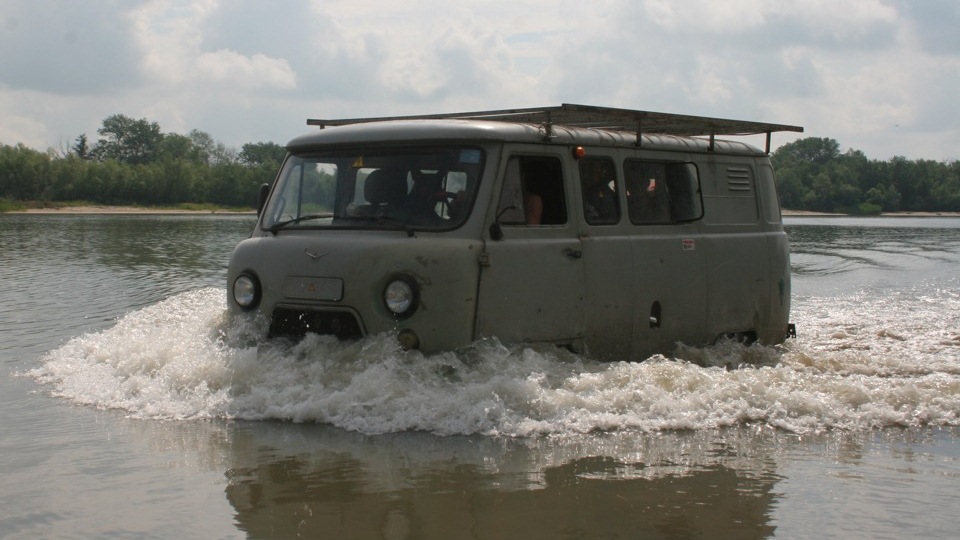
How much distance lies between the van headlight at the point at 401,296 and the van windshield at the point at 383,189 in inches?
18.6

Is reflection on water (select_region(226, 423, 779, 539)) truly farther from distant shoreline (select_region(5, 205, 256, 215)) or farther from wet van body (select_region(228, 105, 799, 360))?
distant shoreline (select_region(5, 205, 256, 215))

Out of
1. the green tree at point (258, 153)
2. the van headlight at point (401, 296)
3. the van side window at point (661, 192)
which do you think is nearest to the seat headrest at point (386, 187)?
the van headlight at point (401, 296)

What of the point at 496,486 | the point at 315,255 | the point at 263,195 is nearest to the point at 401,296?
the point at 315,255

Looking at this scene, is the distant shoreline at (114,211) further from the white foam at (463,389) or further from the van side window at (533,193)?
the van side window at (533,193)

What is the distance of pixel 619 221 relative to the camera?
9.92m

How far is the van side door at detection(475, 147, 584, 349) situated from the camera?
28.4ft

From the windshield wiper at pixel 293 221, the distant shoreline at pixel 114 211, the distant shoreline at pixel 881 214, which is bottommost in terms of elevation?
the distant shoreline at pixel 114 211

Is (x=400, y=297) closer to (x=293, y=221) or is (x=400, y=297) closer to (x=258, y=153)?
(x=293, y=221)

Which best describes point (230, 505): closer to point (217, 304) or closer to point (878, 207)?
point (217, 304)

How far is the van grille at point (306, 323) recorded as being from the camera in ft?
28.6

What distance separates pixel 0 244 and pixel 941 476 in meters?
30.4

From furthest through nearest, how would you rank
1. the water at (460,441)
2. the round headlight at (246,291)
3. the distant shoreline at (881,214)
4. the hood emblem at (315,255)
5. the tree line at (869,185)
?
the tree line at (869,185) < the distant shoreline at (881,214) < the round headlight at (246,291) < the hood emblem at (315,255) < the water at (460,441)

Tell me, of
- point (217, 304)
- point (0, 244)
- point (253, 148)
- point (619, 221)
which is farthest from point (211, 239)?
point (253, 148)

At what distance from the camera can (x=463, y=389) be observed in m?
8.21
